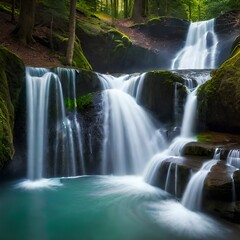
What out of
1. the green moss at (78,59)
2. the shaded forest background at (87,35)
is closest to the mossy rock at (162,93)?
the shaded forest background at (87,35)

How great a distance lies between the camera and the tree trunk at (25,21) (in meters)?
13.5

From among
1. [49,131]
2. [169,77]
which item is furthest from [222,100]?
[49,131]

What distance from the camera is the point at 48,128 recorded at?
32.7 ft

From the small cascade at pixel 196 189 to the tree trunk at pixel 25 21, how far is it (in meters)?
9.95

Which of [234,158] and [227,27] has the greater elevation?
[227,27]

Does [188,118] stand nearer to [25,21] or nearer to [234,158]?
[234,158]

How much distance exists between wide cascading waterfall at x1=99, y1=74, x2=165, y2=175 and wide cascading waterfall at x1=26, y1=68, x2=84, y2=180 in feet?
3.36

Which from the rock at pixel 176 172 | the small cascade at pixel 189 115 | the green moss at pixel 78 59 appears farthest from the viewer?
the green moss at pixel 78 59

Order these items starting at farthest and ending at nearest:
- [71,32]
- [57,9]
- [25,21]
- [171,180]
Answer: [57,9] → [25,21] → [71,32] → [171,180]

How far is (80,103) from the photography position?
35.8 feet

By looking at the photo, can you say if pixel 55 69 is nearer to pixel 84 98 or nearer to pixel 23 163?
pixel 84 98

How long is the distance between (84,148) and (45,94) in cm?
215

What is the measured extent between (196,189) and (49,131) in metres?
5.09

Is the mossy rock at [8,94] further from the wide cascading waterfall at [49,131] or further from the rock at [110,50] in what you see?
the rock at [110,50]
